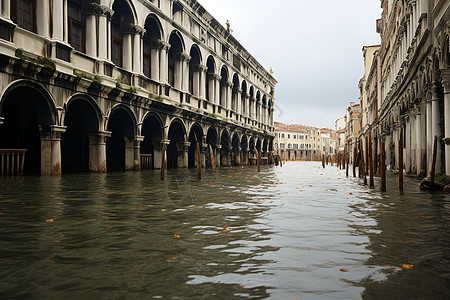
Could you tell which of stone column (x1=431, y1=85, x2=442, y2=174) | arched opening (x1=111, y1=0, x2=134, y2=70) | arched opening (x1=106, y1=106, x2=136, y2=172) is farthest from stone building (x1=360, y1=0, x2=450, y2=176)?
arched opening (x1=111, y1=0, x2=134, y2=70)

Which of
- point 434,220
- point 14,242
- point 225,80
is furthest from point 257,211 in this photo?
point 225,80

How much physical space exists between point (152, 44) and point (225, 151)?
14.0 meters

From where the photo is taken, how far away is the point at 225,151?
110 ft

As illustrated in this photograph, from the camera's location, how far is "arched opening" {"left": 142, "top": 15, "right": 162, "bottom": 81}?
21156 millimetres

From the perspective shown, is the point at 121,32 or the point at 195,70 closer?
the point at 121,32

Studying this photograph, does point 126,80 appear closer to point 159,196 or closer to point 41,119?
point 41,119

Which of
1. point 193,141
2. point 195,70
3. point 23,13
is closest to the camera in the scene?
point 23,13

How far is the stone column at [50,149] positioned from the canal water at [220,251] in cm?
722

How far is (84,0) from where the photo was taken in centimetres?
1627

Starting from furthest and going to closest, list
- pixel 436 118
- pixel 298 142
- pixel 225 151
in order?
pixel 298 142, pixel 225 151, pixel 436 118

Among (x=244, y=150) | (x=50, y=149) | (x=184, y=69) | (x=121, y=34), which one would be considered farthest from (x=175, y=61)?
(x=244, y=150)

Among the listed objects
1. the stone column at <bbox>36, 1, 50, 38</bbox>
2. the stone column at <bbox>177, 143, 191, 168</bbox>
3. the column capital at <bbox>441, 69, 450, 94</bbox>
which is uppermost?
the stone column at <bbox>36, 1, 50, 38</bbox>

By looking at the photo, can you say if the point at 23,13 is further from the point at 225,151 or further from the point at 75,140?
the point at 225,151

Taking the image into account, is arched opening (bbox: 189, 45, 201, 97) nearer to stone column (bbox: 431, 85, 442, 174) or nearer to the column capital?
stone column (bbox: 431, 85, 442, 174)
